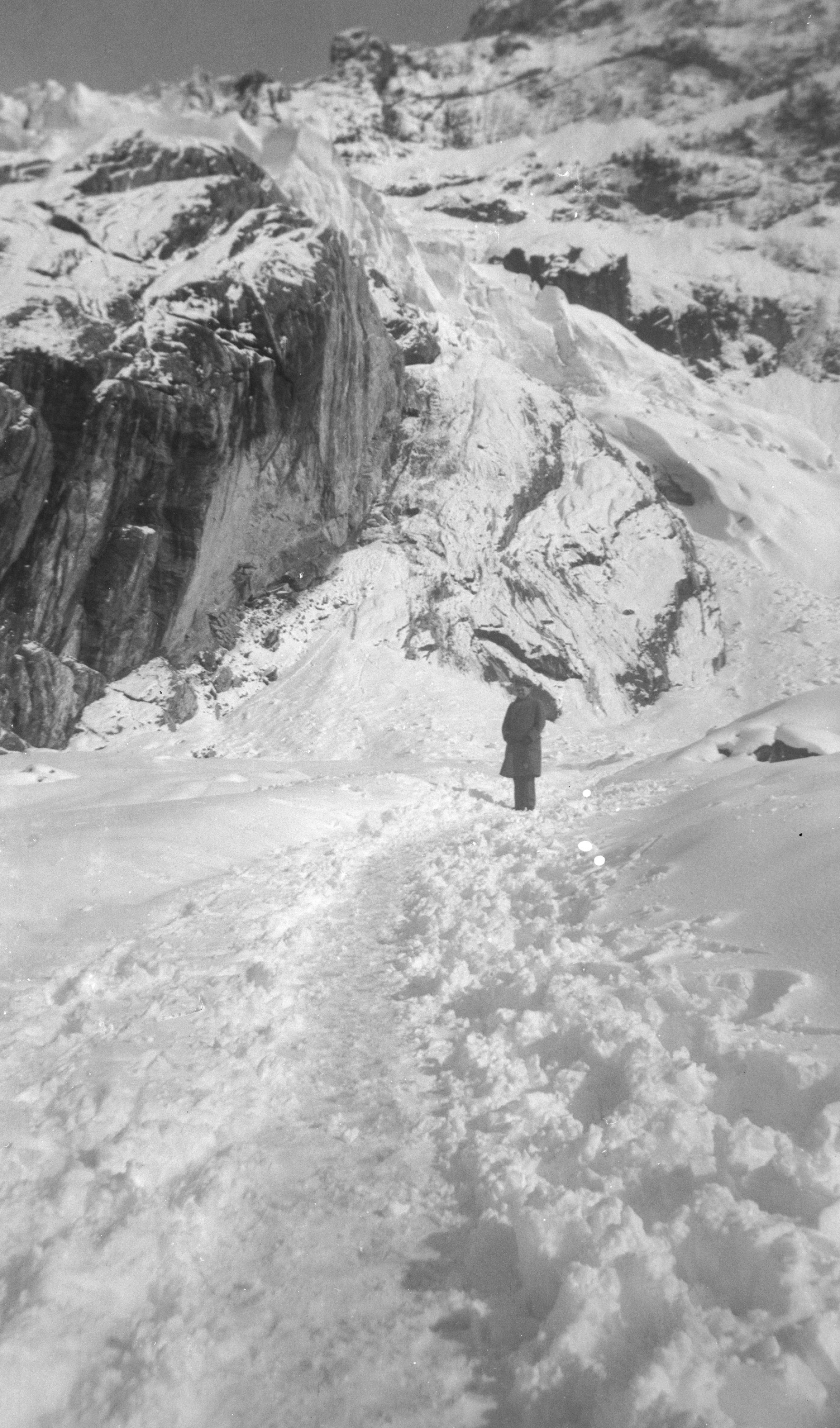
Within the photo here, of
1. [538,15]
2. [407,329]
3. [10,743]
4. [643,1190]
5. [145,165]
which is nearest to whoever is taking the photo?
[643,1190]

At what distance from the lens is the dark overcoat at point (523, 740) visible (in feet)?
32.7

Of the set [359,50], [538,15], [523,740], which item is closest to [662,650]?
[523,740]

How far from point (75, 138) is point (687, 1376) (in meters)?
38.1

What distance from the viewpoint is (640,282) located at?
71.2 meters

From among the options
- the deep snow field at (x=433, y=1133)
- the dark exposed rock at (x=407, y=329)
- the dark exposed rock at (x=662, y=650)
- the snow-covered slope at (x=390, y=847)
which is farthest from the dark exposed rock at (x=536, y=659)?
the deep snow field at (x=433, y=1133)

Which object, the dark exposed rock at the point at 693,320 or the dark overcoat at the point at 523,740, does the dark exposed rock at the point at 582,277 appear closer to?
the dark exposed rock at the point at 693,320

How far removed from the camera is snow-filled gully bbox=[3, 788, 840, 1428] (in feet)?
5.44

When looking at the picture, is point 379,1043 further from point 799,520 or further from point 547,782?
point 799,520

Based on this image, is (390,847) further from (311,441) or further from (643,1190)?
(311,441)

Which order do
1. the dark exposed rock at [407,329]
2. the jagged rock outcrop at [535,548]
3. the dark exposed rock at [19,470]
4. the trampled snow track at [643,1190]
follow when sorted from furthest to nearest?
A: the dark exposed rock at [407,329]
the jagged rock outcrop at [535,548]
the dark exposed rock at [19,470]
the trampled snow track at [643,1190]

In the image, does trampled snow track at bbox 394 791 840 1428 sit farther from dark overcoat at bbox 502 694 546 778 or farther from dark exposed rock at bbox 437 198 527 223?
dark exposed rock at bbox 437 198 527 223

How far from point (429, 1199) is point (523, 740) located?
791 centimetres

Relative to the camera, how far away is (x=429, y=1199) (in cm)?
228

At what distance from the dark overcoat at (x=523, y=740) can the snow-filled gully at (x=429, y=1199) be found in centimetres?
612
